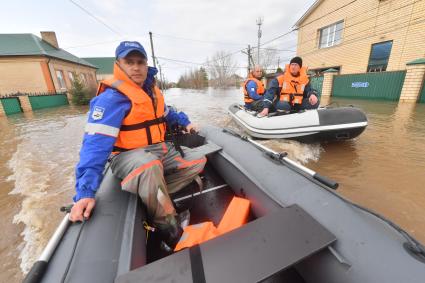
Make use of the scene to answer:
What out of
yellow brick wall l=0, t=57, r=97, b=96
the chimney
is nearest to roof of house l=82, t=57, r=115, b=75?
the chimney

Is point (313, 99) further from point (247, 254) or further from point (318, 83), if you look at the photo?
point (318, 83)

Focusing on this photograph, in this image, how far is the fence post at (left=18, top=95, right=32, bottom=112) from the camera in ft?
38.6

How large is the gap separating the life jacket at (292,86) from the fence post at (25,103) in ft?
47.0

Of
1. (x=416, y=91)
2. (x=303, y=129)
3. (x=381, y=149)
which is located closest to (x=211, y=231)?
(x=303, y=129)

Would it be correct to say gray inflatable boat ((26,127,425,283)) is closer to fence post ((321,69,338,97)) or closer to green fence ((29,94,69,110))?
fence post ((321,69,338,97))

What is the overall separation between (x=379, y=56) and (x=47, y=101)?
18.9 m

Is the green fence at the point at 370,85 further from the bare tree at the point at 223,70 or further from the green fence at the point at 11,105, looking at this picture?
the bare tree at the point at 223,70

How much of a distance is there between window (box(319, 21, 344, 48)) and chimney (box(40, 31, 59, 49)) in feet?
72.5

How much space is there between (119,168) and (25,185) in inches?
106

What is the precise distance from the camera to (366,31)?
9.96 m

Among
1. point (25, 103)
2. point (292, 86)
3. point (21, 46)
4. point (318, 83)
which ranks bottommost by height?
point (25, 103)

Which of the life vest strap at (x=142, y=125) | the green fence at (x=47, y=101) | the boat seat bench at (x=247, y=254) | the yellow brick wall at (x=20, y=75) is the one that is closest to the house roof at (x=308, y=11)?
the life vest strap at (x=142, y=125)

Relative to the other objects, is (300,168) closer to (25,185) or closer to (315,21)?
(25,185)

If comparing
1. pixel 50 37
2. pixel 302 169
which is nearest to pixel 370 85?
pixel 302 169
